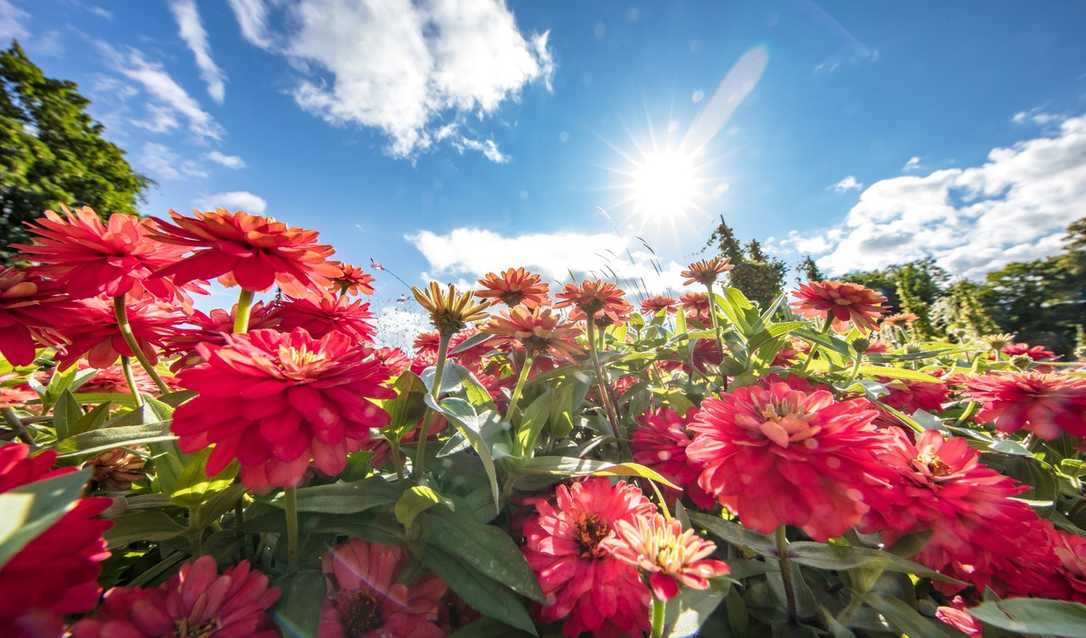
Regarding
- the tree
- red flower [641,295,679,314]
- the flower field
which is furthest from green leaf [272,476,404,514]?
the tree

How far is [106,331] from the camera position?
0.70 meters

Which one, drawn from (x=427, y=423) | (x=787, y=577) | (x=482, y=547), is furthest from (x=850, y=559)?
(x=427, y=423)

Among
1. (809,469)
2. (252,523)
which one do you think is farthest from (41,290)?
(809,469)

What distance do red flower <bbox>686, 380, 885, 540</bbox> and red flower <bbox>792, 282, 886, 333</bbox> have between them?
0.78 m

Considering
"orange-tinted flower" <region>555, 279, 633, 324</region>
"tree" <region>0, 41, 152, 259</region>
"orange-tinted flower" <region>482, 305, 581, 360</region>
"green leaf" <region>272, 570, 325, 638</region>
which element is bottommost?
"green leaf" <region>272, 570, 325, 638</region>

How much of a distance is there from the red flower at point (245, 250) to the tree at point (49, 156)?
11.4 meters

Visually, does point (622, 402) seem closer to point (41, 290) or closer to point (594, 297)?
point (594, 297)

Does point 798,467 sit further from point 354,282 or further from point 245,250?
point 354,282

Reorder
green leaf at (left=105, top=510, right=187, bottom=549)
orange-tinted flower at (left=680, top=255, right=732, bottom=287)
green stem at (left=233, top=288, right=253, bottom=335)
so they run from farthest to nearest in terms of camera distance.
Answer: orange-tinted flower at (left=680, top=255, right=732, bottom=287), green stem at (left=233, top=288, right=253, bottom=335), green leaf at (left=105, top=510, right=187, bottom=549)

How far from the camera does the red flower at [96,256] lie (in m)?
0.61

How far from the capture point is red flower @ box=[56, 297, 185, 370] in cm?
68

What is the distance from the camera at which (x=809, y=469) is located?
521mm

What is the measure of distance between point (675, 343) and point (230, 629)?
103 centimetres

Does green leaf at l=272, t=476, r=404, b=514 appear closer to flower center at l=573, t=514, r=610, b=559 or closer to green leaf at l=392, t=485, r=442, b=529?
green leaf at l=392, t=485, r=442, b=529
